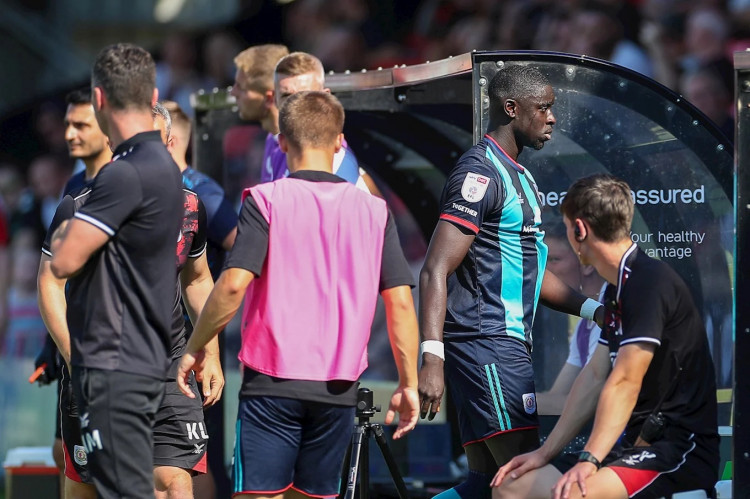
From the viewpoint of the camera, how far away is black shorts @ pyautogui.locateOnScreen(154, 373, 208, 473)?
494cm

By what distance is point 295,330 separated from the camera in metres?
4.11

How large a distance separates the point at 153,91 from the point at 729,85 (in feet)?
16.1

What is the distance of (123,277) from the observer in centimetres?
388

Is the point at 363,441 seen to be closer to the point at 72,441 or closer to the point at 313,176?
the point at 72,441

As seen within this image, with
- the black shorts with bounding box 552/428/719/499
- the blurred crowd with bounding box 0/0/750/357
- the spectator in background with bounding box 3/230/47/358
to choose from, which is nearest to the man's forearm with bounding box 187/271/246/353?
the black shorts with bounding box 552/428/719/499

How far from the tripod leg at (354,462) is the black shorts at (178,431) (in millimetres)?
635

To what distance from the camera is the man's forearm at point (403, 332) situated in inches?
165

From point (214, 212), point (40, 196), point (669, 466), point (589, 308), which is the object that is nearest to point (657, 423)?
point (669, 466)

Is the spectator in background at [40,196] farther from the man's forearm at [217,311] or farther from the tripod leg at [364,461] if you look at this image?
the man's forearm at [217,311]

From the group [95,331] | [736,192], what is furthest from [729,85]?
[95,331]

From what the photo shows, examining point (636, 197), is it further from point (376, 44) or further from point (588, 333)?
point (376, 44)

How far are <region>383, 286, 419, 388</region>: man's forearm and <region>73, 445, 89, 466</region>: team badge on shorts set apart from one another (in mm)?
1518

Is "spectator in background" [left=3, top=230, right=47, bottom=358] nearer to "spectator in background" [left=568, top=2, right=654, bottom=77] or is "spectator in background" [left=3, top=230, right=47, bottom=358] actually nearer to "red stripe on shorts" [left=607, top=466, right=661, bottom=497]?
"spectator in background" [left=568, top=2, right=654, bottom=77]

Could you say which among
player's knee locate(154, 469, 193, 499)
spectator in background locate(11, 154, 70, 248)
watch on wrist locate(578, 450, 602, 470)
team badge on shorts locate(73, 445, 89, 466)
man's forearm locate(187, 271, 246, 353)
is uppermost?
spectator in background locate(11, 154, 70, 248)
